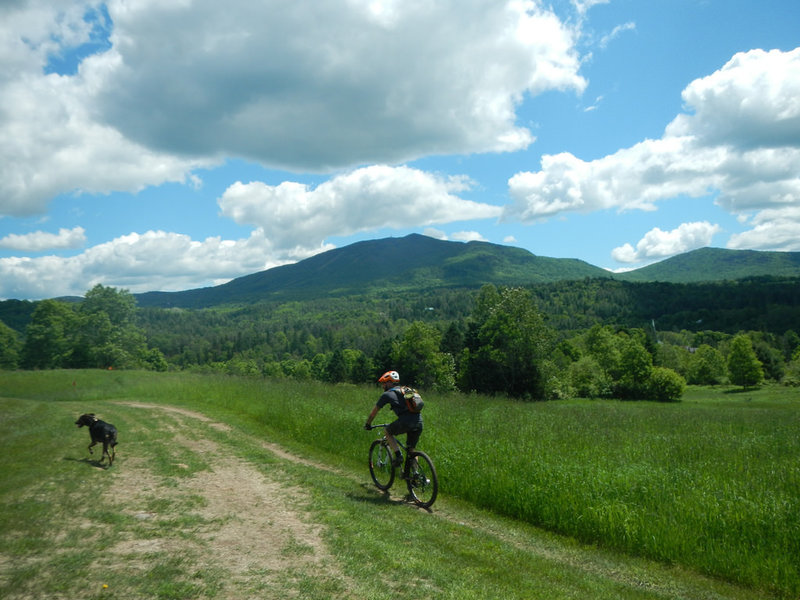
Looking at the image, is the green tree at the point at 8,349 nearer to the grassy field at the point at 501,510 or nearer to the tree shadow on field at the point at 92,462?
the grassy field at the point at 501,510

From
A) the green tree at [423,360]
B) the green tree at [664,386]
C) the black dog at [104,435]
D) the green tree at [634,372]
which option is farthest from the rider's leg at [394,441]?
the green tree at [634,372]

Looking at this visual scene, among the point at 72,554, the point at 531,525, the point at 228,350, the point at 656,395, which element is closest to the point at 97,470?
the point at 72,554

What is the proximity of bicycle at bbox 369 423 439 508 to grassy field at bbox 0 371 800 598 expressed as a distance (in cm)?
41

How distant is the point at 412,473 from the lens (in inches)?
381

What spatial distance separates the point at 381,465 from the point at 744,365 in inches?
3069

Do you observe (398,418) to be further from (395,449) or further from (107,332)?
(107,332)

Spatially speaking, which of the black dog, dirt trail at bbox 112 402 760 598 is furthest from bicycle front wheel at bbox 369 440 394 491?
the black dog

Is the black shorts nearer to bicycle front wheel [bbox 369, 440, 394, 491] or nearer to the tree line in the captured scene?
bicycle front wheel [bbox 369, 440, 394, 491]

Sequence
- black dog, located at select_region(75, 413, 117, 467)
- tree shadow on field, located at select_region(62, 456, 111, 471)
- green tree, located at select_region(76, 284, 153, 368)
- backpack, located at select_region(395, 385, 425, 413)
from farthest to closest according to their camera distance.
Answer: green tree, located at select_region(76, 284, 153, 368)
black dog, located at select_region(75, 413, 117, 467)
tree shadow on field, located at select_region(62, 456, 111, 471)
backpack, located at select_region(395, 385, 425, 413)

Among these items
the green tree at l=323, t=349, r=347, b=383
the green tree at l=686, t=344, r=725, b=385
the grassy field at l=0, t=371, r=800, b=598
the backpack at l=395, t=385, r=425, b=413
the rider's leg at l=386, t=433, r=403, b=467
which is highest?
the backpack at l=395, t=385, r=425, b=413

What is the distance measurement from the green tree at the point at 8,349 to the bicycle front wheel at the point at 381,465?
7599 centimetres

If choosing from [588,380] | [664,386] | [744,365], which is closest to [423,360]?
[588,380]

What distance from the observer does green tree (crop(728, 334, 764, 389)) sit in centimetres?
6881

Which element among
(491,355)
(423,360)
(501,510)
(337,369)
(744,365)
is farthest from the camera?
(337,369)
